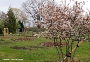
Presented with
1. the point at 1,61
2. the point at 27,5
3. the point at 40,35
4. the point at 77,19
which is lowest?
the point at 1,61

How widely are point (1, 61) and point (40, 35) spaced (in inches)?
166

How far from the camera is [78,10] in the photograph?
659cm

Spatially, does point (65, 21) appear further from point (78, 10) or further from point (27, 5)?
point (27, 5)

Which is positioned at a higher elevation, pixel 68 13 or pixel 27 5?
pixel 27 5

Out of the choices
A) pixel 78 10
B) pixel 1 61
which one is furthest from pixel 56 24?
pixel 1 61

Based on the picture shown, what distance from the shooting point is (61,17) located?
21.3ft

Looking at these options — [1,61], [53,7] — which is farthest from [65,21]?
[1,61]

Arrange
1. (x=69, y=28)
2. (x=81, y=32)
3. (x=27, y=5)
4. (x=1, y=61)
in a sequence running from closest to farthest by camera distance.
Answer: (x=69, y=28)
(x=81, y=32)
(x=1, y=61)
(x=27, y=5)

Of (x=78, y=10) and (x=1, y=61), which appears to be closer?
(x=78, y=10)

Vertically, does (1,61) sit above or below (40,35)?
below

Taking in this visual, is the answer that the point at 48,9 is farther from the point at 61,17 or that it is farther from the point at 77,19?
the point at 77,19

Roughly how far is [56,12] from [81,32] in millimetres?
981

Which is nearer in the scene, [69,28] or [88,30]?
[69,28]

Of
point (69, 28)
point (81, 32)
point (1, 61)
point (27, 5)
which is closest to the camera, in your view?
point (69, 28)
